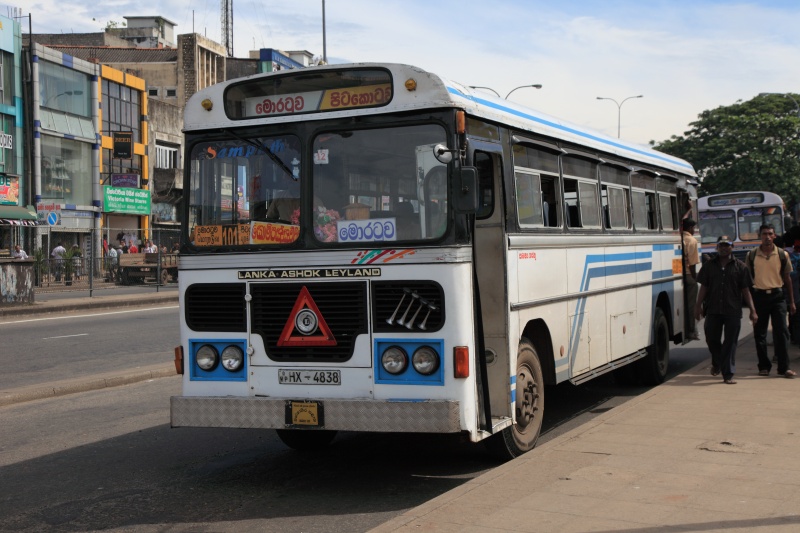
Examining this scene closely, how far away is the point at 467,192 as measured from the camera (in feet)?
22.3

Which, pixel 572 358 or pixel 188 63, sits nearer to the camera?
pixel 572 358

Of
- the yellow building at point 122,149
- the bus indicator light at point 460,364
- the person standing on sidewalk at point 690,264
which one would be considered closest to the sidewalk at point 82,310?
the bus indicator light at point 460,364

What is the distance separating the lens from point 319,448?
8836 millimetres

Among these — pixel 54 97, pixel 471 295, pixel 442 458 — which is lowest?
pixel 442 458

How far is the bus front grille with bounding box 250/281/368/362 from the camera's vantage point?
713 centimetres

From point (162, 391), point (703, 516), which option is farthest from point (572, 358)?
point (162, 391)

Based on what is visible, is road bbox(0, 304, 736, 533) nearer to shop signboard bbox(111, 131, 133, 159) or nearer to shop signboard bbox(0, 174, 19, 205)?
shop signboard bbox(0, 174, 19, 205)

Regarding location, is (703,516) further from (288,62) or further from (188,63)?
(288,62)

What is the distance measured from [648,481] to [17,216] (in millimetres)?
38053

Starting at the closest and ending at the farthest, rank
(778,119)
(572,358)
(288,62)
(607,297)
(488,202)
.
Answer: (488,202) < (572,358) < (607,297) < (778,119) < (288,62)

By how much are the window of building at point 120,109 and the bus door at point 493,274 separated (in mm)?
45755

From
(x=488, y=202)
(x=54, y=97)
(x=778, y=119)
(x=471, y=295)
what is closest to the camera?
(x=471, y=295)

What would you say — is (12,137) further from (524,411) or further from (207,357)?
(524,411)

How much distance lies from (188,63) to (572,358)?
202 feet
